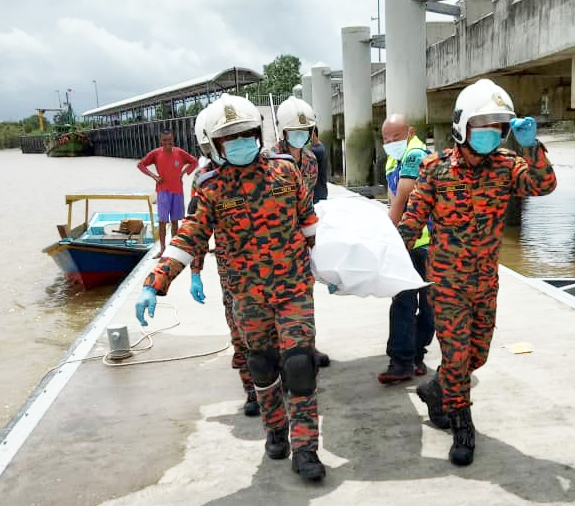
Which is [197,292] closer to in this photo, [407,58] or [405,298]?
[405,298]

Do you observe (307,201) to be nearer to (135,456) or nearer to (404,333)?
(404,333)

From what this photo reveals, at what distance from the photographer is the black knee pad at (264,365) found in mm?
2895

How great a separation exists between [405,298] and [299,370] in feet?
4.14

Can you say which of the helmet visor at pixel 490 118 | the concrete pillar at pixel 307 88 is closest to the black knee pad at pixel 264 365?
the helmet visor at pixel 490 118

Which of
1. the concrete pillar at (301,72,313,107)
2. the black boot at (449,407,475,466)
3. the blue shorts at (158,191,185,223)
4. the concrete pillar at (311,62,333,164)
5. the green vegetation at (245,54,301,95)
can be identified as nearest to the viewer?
the black boot at (449,407,475,466)

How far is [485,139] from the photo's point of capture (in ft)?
8.84

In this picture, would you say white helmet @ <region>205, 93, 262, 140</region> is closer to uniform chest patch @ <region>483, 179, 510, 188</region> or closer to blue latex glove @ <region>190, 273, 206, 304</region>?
blue latex glove @ <region>190, 273, 206, 304</region>

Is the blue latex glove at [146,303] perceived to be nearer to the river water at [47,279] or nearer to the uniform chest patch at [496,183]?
the uniform chest patch at [496,183]

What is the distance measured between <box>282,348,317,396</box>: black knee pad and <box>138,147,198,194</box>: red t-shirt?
6014 mm

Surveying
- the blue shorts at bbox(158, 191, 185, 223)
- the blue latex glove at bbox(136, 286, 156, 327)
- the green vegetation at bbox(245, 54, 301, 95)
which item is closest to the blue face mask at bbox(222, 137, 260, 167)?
the blue latex glove at bbox(136, 286, 156, 327)

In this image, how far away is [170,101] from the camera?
1955 inches

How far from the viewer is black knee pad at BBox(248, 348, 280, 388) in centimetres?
289

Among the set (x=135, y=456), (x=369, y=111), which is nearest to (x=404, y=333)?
(x=135, y=456)

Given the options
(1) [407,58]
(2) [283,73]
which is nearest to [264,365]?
(1) [407,58]
